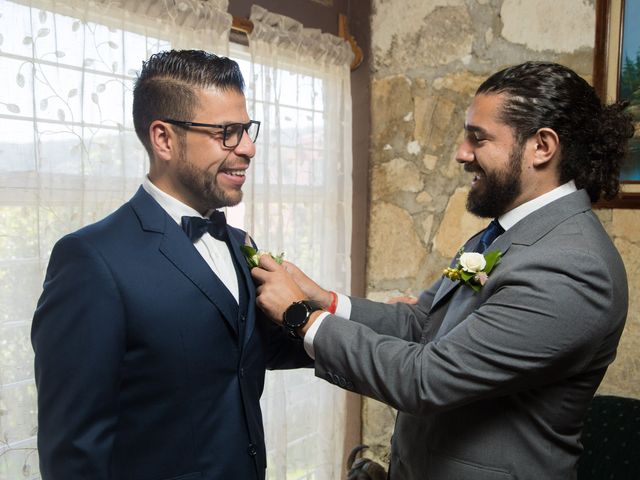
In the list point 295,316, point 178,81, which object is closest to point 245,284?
point 295,316

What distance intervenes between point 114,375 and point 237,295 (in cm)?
42

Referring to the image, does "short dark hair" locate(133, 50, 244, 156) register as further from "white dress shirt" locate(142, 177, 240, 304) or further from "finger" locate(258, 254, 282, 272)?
"finger" locate(258, 254, 282, 272)

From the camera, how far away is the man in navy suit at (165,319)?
1.30 meters

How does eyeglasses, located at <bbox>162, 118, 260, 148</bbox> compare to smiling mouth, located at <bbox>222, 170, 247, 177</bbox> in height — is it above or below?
above

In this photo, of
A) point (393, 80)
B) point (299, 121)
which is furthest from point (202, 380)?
point (393, 80)

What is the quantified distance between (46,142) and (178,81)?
2.16 ft

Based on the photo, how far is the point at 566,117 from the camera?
1.60 metres

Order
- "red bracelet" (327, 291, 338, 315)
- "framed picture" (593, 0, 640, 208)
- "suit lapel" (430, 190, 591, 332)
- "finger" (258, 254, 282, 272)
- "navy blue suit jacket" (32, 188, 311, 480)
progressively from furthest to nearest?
"framed picture" (593, 0, 640, 208)
"red bracelet" (327, 291, 338, 315)
"finger" (258, 254, 282, 272)
"suit lapel" (430, 190, 591, 332)
"navy blue suit jacket" (32, 188, 311, 480)

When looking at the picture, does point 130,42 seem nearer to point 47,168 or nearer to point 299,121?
point 47,168

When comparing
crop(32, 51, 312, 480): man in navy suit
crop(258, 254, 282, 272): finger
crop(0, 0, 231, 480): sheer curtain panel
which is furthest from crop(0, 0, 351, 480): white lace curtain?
crop(258, 254, 282, 272): finger

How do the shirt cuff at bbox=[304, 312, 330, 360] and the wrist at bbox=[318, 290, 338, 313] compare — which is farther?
the wrist at bbox=[318, 290, 338, 313]

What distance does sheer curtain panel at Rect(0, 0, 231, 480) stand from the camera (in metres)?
1.88

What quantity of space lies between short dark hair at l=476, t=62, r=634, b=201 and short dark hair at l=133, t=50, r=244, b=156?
74 centimetres

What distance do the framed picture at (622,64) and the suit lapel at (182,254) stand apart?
1779 millimetres
